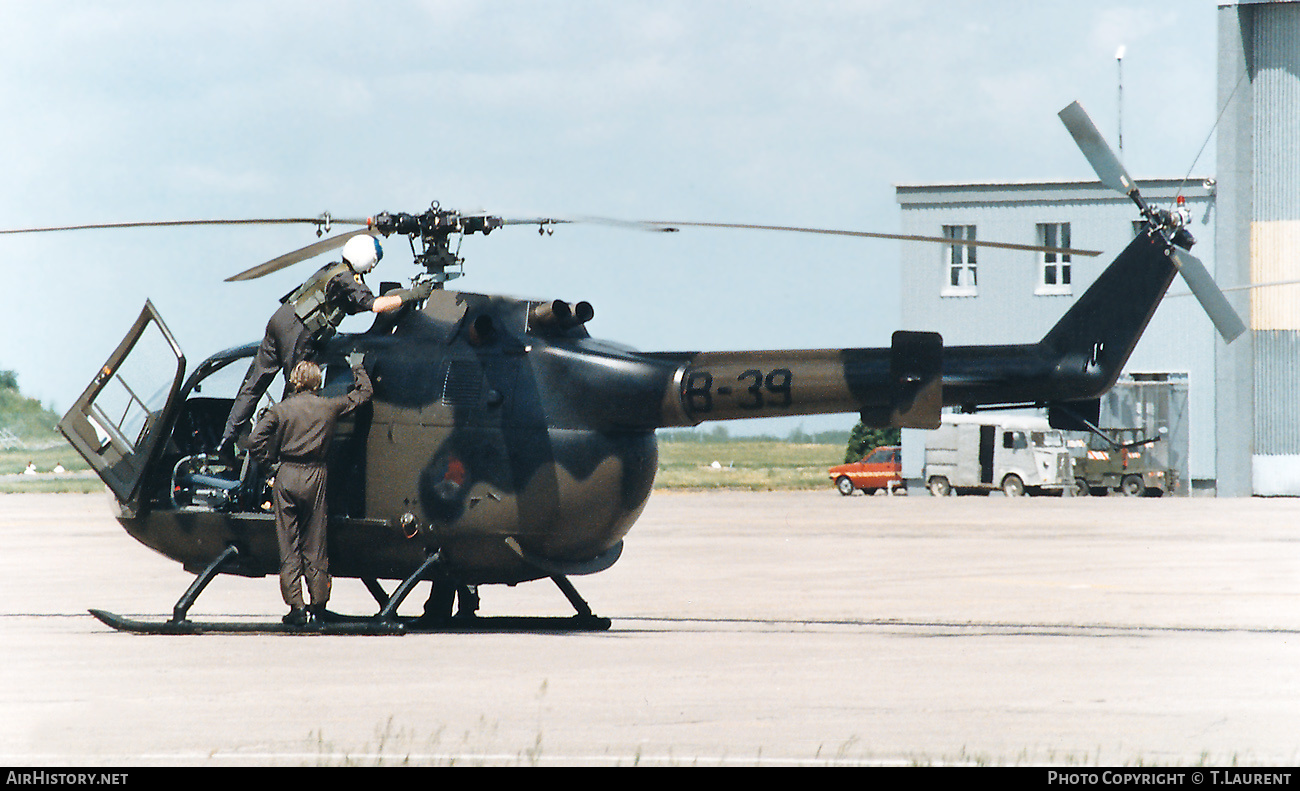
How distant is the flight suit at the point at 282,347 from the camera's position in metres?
12.1

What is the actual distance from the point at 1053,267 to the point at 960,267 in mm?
3067

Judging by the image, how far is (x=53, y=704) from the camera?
8359 mm

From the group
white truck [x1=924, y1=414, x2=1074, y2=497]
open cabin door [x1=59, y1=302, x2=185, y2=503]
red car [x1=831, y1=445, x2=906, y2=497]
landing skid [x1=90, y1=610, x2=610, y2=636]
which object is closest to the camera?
landing skid [x1=90, y1=610, x2=610, y2=636]

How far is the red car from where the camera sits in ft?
165

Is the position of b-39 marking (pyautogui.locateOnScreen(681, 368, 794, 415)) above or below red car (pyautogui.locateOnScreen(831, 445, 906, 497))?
above

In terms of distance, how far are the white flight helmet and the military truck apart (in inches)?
1386

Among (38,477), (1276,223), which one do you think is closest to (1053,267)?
(1276,223)

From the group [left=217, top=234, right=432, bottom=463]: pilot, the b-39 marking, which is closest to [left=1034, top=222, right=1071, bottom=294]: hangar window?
the b-39 marking

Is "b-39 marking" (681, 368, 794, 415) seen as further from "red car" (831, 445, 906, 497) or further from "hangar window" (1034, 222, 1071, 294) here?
"hangar window" (1034, 222, 1071, 294)

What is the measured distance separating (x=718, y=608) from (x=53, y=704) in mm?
7649

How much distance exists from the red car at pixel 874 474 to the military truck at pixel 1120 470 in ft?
23.7

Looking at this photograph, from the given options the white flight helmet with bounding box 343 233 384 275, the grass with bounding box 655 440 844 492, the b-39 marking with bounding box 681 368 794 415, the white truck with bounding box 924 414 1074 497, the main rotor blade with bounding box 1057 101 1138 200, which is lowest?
the grass with bounding box 655 440 844 492

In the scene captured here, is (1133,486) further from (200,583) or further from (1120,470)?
(200,583)

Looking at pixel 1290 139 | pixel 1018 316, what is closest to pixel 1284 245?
pixel 1290 139
